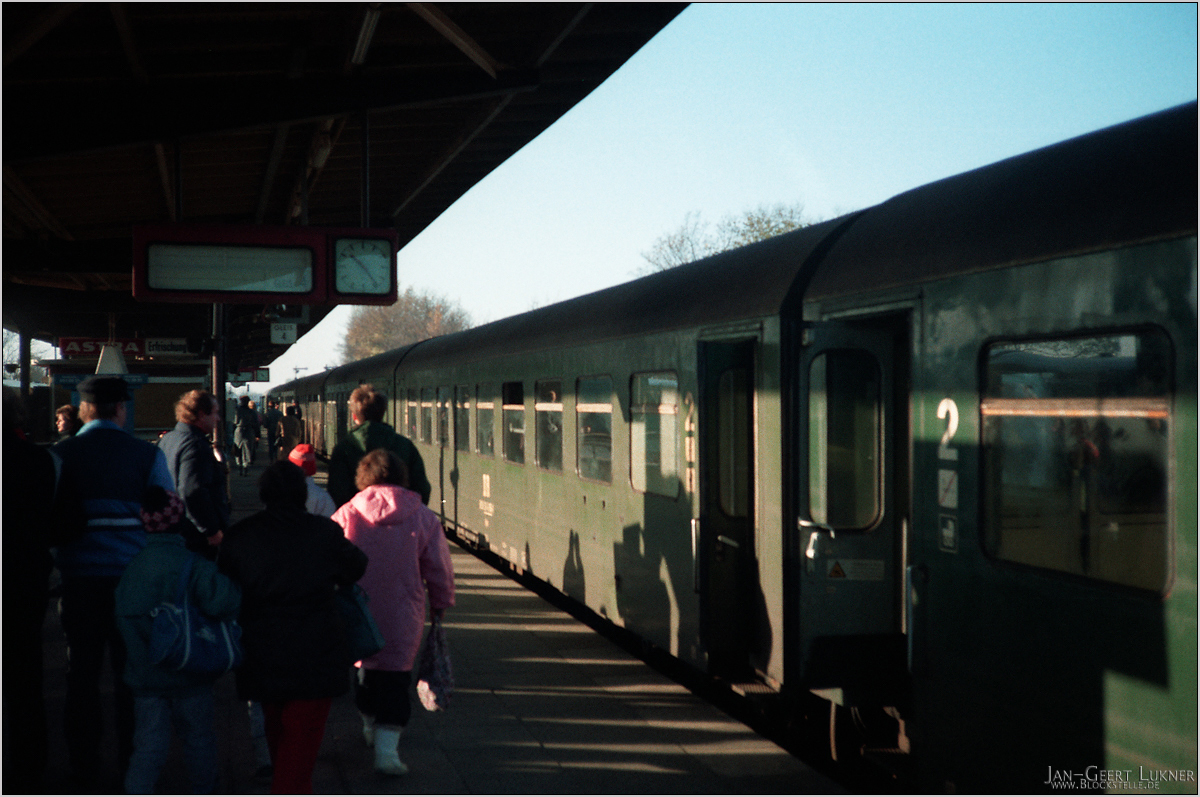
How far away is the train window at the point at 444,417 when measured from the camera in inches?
613

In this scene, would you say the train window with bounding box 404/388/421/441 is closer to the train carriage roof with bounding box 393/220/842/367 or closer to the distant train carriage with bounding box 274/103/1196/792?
the train carriage roof with bounding box 393/220/842/367

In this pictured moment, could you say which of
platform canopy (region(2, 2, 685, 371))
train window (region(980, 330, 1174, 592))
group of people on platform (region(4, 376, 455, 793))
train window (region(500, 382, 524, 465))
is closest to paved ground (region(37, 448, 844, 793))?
group of people on platform (region(4, 376, 455, 793))

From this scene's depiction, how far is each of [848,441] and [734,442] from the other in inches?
42.3

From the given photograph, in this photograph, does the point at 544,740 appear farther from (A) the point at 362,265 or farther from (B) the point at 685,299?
(A) the point at 362,265

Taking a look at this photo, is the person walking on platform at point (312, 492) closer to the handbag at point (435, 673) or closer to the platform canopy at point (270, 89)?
the handbag at point (435, 673)

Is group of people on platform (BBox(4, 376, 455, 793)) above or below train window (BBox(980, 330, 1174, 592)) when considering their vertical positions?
below

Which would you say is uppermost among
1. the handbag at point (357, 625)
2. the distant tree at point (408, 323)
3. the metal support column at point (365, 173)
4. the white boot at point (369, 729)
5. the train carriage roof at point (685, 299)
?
the distant tree at point (408, 323)

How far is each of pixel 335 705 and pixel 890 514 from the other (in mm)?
3666

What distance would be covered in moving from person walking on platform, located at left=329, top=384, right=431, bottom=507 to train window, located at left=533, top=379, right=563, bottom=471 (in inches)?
139

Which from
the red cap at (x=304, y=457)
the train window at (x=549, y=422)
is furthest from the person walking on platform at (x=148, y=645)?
the train window at (x=549, y=422)

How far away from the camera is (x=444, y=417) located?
52.1ft

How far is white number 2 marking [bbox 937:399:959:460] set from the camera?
4465mm

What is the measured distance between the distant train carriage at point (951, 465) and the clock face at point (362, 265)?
1.89 m

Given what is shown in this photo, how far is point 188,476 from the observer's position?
18.5 ft
